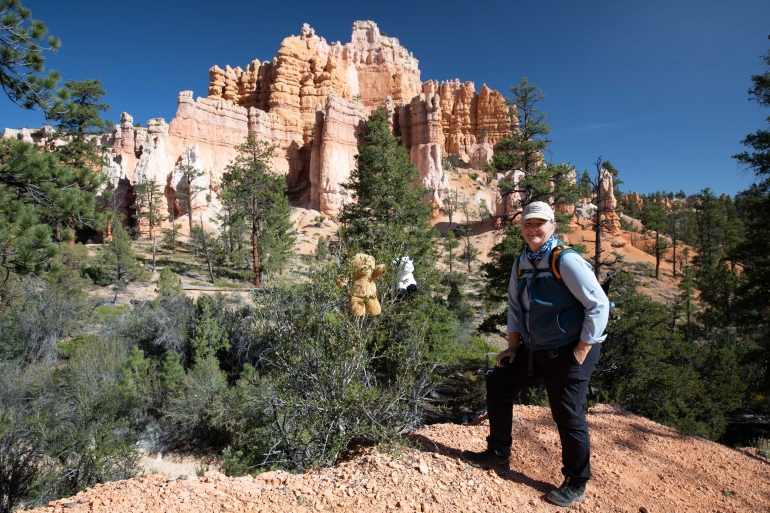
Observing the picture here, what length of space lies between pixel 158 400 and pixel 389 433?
8.29 m

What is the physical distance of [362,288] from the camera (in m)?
3.65

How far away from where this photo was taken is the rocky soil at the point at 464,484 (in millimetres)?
2383

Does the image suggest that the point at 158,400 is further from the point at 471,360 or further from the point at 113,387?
the point at 471,360

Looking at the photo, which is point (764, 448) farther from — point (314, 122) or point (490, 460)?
point (314, 122)

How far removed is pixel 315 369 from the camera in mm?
3656

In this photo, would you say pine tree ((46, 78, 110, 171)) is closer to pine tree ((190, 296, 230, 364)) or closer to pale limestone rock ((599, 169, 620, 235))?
pine tree ((190, 296, 230, 364))

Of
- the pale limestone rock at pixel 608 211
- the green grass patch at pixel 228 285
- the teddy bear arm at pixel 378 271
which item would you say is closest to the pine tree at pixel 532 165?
the pale limestone rock at pixel 608 211

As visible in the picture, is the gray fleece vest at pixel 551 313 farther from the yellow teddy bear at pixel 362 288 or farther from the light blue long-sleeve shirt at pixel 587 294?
the yellow teddy bear at pixel 362 288

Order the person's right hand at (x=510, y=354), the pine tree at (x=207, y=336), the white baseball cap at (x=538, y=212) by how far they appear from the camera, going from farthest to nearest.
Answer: the pine tree at (x=207, y=336) < the person's right hand at (x=510, y=354) < the white baseball cap at (x=538, y=212)

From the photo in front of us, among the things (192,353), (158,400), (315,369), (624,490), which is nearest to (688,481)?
(624,490)

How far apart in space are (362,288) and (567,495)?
A: 221 centimetres

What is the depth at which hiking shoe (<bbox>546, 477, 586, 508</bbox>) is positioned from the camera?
8.22 feet

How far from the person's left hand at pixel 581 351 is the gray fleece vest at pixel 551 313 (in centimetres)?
8

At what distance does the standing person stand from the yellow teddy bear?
1.42 metres
